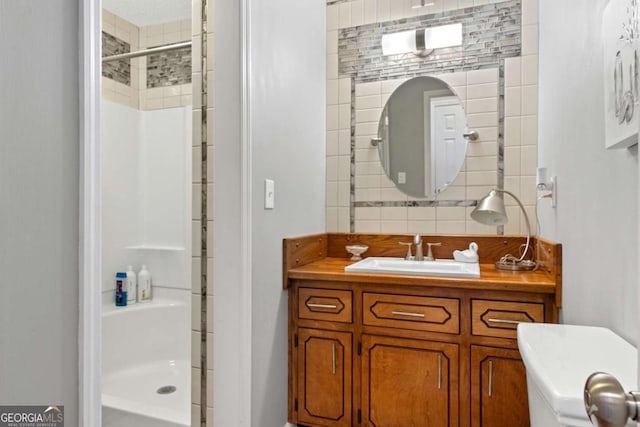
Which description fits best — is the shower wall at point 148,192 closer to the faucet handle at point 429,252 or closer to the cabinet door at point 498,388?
the faucet handle at point 429,252

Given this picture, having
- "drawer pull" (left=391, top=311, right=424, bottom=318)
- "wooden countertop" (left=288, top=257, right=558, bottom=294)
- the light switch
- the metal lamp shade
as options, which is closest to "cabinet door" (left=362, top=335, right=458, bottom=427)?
"drawer pull" (left=391, top=311, right=424, bottom=318)

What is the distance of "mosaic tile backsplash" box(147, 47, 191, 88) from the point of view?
2709 millimetres

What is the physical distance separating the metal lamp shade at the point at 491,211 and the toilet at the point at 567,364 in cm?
79

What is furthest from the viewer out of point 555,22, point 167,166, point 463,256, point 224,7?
point 167,166

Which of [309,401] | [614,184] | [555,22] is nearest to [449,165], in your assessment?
[555,22]

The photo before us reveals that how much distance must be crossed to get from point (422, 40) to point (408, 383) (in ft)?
5.97

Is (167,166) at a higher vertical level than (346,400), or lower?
higher

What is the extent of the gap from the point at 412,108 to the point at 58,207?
1.94 meters

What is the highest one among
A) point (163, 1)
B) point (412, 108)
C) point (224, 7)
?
point (163, 1)

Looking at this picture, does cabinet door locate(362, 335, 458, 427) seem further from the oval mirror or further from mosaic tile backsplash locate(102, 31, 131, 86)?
mosaic tile backsplash locate(102, 31, 131, 86)

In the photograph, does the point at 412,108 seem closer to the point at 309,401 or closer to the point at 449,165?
the point at 449,165

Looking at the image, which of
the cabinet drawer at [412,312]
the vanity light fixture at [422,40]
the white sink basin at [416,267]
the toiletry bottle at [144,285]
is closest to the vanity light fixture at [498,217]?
the white sink basin at [416,267]

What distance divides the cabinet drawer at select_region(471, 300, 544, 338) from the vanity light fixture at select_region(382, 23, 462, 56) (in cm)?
144

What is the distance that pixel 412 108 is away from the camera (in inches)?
89.4
